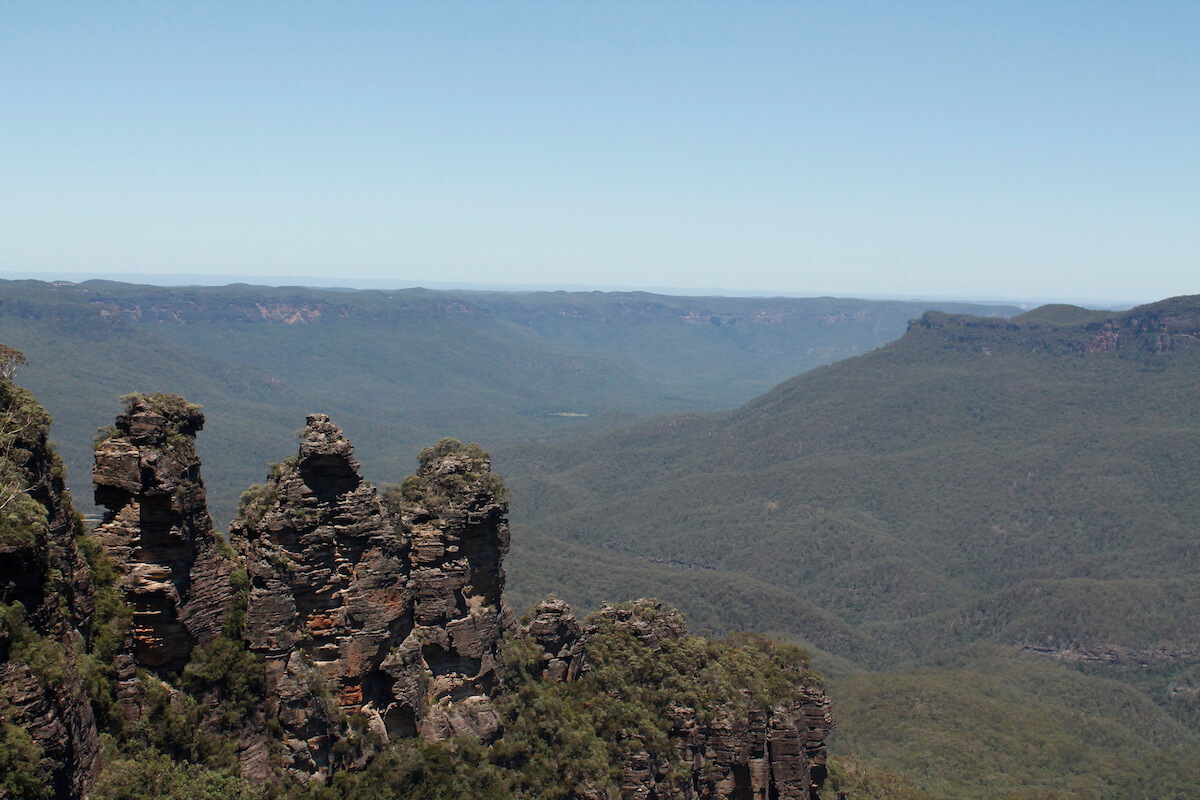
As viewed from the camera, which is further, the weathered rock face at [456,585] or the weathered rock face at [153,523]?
the weathered rock face at [456,585]

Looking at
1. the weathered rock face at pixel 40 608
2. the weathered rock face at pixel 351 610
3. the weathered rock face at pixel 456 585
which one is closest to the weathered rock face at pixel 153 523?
the weathered rock face at pixel 40 608

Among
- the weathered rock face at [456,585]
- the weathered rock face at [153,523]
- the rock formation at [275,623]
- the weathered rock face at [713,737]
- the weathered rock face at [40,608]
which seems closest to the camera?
the weathered rock face at [40,608]

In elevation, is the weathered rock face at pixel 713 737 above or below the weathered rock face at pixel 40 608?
below

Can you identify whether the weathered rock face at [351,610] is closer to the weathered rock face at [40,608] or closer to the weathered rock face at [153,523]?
the weathered rock face at [153,523]

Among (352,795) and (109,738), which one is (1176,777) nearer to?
(352,795)

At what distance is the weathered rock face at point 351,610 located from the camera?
89.2ft

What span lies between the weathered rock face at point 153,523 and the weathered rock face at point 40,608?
6.50 feet

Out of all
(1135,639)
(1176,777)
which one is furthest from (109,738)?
(1135,639)

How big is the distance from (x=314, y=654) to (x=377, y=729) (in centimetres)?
316

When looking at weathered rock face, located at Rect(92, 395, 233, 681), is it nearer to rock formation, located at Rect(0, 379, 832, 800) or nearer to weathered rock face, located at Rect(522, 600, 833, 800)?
rock formation, located at Rect(0, 379, 832, 800)

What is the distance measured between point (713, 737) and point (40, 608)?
29.6m

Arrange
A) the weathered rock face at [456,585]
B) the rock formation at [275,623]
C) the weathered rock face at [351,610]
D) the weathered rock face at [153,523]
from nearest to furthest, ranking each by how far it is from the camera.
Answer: the rock formation at [275,623], the weathered rock face at [153,523], the weathered rock face at [351,610], the weathered rock face at [456,585]

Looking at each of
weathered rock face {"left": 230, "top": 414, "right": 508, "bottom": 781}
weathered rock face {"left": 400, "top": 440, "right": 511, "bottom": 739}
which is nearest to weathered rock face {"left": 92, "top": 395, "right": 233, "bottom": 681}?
weathered rock face {"left": 230, "top": 414, "right": 508, "bottom": 781}

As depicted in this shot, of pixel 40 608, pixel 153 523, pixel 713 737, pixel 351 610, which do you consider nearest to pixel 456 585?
pixel 351 610
